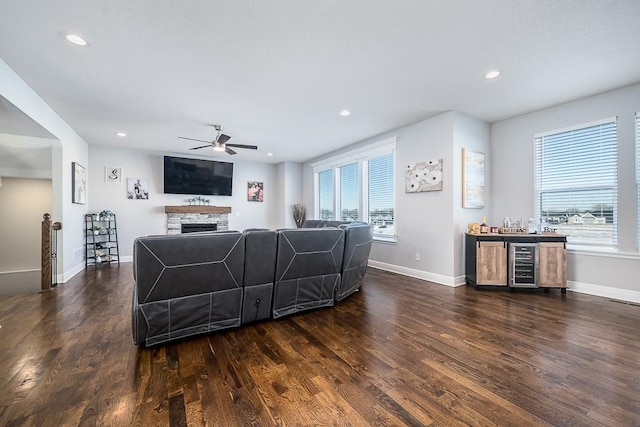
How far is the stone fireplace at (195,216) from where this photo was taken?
22.9 ft

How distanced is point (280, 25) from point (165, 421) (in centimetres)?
283

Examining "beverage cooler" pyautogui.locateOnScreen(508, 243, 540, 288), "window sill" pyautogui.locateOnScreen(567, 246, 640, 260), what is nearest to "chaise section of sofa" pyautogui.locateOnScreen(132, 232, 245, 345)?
"beverage cooler" pyautogui.locateOnScreen(508, 243, 540, 288)

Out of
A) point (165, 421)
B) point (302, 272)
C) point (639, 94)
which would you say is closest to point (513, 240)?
point (639, 94)

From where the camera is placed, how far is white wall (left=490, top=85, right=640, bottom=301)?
341cm

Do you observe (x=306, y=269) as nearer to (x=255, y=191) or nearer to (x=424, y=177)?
(x=424, y=177)

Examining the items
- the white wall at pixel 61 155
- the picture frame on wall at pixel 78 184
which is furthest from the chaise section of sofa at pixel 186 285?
the picture frame on wall at pixel 78 184

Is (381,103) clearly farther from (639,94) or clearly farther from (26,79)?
(26,79)

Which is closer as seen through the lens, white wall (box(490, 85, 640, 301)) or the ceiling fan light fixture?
the ceiling fan light fixture

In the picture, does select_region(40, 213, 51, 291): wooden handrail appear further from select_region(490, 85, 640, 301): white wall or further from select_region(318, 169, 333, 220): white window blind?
select_region(490, 85, 640, 301): white wall

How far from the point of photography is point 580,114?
12.5 feet

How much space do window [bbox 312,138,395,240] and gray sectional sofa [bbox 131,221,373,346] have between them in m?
2.36

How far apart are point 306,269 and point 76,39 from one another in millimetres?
3007

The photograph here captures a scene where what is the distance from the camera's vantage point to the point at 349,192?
6.59m

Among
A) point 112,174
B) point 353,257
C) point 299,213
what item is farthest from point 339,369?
point 112,174
